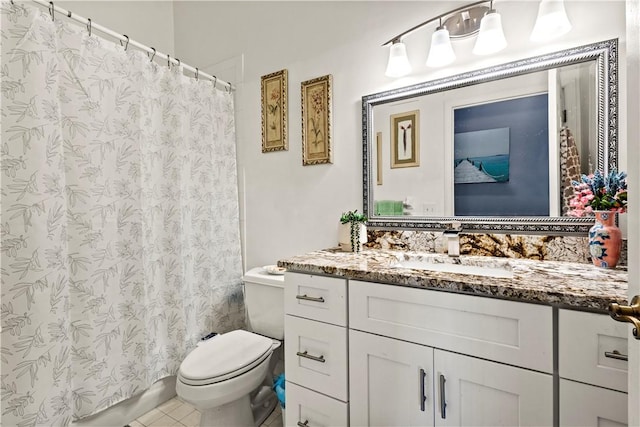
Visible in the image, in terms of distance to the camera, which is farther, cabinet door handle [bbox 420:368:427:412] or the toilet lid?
the toilet lid

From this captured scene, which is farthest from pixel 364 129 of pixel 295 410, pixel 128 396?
pixel 128 396

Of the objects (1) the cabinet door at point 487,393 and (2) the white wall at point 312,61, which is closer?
(1) the cabinet door at point 487,393

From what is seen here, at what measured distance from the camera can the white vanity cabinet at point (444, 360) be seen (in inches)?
31.7

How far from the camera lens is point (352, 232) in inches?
59.7

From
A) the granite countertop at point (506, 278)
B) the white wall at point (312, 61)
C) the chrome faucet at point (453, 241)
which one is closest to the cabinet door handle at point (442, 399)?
the granite countertop at point (506, 278)

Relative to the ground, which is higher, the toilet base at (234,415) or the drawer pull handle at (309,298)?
the drawer pull handle at (309,298)

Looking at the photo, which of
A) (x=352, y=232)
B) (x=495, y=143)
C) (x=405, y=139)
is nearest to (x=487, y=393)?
(x=352, y=232)

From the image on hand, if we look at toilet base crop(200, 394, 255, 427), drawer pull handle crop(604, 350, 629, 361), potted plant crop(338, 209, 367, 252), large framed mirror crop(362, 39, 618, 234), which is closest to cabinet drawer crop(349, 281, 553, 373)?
drawer pull handle crop(604, 350, 629, 361)

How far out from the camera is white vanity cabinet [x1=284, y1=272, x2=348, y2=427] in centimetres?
112

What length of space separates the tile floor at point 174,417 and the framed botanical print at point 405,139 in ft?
4.99

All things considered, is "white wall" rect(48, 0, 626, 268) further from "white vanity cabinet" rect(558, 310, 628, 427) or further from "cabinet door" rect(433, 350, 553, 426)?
"cabinet door" rect(433, 350, 553, 426)

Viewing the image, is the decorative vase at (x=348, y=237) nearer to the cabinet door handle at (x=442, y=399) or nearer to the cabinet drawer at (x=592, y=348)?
the cabinet door handle at (x=442, y=399)

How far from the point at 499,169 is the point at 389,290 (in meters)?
0.73

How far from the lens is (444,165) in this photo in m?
1.41
